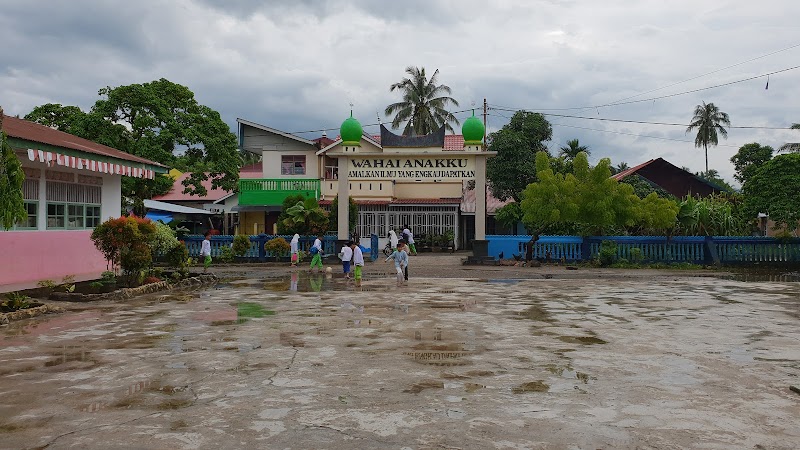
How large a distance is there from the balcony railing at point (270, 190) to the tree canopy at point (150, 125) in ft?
16.8

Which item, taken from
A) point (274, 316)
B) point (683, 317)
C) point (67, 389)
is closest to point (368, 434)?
point (67, 389)

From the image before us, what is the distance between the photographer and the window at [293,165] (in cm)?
3572

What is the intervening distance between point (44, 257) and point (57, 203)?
5.31 ft

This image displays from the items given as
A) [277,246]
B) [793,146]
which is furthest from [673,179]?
[277,246]

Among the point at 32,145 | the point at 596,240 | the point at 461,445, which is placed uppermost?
the point at 32,145

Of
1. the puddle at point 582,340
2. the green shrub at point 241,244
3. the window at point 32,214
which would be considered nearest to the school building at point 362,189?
the green shrub at point 241,244

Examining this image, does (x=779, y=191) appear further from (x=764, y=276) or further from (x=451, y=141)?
(x=451, y=141)

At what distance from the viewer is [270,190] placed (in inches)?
1315

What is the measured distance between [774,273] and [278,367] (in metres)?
20.9

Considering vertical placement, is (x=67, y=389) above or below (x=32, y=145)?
below

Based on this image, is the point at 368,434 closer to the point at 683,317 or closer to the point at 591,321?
the point at 591,321

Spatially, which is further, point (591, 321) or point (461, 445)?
point (591, 321)

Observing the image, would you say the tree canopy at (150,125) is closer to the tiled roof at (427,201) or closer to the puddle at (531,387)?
the tiled roof at (427,201)

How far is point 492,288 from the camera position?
1709 cm
